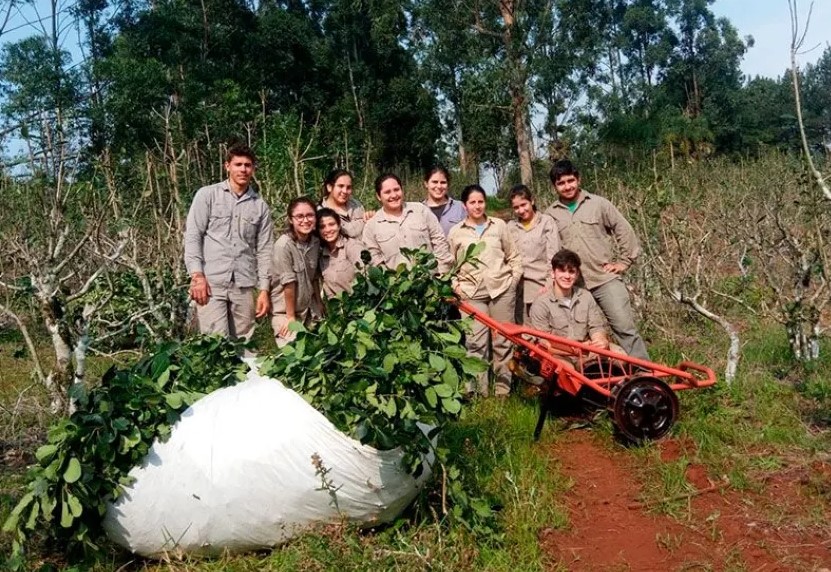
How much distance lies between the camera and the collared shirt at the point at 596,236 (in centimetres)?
483

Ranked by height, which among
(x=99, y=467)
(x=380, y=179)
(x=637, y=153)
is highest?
(x=637, y=153)

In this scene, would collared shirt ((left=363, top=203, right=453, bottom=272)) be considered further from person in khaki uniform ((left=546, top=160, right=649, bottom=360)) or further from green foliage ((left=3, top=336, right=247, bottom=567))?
green foliage ((left=3, top=336, right=247, bottom=567))

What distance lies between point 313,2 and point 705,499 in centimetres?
2714

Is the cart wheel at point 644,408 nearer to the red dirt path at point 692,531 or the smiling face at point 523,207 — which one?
the red dirt path at point 692,531

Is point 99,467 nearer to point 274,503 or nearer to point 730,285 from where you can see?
point 274,503

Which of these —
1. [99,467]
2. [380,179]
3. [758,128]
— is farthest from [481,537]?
[758,128]

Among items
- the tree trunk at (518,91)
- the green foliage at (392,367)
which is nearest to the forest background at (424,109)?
the tree trunk at (518,91)

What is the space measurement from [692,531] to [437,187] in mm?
3008

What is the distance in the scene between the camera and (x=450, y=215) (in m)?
5.55

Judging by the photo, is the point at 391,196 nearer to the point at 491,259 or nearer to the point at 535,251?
the point at 491,259

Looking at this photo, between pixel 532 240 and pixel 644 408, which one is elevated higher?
pixel 532 240

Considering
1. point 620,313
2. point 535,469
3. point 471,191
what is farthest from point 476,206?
point 535,469

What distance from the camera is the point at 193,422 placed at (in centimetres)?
299

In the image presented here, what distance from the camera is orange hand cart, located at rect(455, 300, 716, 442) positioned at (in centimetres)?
400
